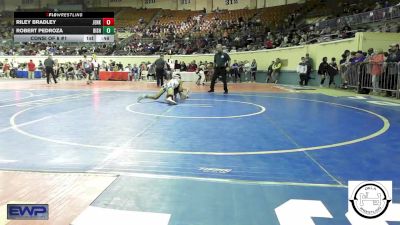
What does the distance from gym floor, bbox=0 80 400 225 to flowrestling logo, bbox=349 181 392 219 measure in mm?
623

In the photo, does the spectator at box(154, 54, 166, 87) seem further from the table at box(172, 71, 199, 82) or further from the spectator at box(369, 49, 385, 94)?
the spectator at box(369, 49, 385, 94)

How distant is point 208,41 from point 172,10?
1717cm

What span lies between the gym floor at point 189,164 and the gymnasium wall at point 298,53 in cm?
985

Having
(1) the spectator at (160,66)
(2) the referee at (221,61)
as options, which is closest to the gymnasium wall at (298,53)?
(2) the referee at (221,61)

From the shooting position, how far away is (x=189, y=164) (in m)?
4.77

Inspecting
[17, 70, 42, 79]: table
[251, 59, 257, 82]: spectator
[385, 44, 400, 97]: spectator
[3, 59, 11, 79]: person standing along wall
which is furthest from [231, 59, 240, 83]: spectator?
[3, 59, 11, 79]: person standing along wall

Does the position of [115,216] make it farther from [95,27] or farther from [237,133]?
[95,27]

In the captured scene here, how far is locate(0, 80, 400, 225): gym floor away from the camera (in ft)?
10.9

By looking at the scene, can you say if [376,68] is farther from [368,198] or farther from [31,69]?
[31,69]

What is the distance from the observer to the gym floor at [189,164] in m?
3.33

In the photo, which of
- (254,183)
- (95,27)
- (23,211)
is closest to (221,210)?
(254,183)

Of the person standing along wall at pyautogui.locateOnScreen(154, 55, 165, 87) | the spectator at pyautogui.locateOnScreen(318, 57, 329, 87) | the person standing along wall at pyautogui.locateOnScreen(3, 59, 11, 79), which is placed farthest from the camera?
the person standing along wall at pyautogui.locateOnScreen(3, 59, 11, 79)

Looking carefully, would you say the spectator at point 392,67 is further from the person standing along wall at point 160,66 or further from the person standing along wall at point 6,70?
the person standing along wall at point 6,70
